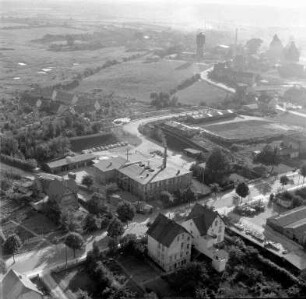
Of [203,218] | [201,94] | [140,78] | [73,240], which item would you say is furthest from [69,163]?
[140,78]

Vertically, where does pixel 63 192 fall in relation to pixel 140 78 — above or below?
above

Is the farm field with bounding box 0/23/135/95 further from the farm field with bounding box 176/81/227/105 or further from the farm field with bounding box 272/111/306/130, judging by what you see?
the farm field with bounding box 272/111/306/130

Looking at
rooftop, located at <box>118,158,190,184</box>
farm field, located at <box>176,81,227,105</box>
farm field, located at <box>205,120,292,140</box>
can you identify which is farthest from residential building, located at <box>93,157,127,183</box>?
farm field, located at <box>176,81,227,105</box>

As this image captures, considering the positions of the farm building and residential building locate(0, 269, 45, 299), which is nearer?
residential building locate(0, 269, 45, 299)

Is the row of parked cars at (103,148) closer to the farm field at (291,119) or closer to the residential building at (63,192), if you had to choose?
the residential building at (63,192)

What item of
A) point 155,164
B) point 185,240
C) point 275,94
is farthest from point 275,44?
point 185,240

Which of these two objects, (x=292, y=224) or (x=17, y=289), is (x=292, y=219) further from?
(x=17, y=289)
